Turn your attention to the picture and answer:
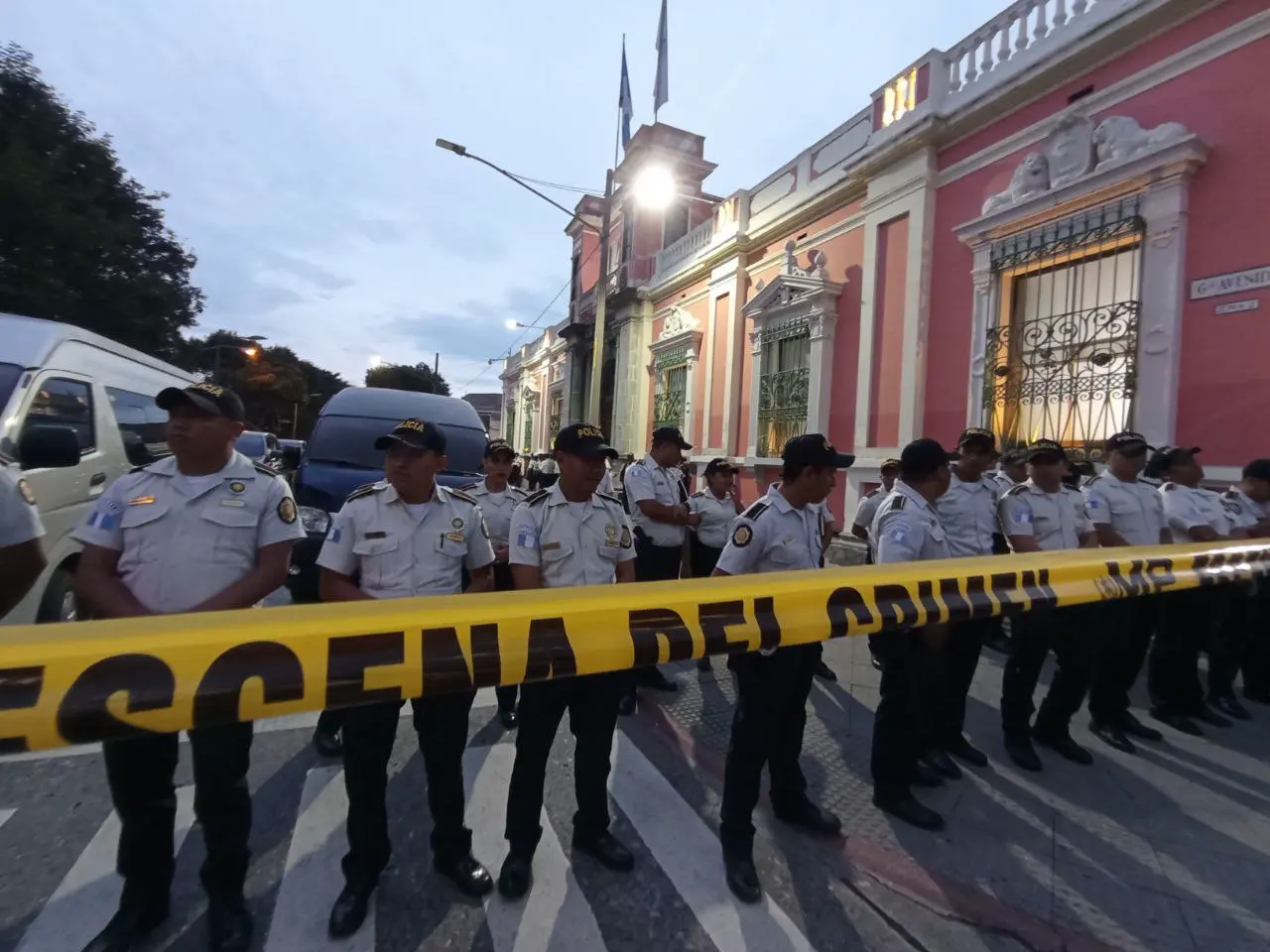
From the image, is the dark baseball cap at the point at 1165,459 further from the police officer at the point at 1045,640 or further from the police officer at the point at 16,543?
the police officer at the point at 16,543

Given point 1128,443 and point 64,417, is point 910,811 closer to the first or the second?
point 1128,443

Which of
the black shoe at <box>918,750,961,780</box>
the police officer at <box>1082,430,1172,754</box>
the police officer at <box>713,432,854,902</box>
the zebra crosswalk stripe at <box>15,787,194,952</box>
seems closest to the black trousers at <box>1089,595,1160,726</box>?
the police officer at <box>1082,430,1172,754</box>

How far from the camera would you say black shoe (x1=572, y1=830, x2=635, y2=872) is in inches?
103

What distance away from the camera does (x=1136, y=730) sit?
4.09 metres

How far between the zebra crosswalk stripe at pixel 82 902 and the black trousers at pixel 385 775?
2.14 ft

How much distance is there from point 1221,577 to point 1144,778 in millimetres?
1222

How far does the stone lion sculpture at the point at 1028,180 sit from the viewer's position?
6.98m

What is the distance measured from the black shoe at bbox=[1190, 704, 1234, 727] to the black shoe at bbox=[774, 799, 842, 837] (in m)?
3.19

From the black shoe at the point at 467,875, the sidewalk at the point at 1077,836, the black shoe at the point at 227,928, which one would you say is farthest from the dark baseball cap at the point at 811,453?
the black shoe at the point at 227,928

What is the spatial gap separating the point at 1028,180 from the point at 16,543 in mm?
8822

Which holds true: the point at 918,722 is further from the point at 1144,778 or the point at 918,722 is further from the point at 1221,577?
the point at 1221,577

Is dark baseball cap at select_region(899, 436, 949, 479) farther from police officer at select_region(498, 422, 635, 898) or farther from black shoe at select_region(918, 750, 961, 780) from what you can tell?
black shoe at select_region(918, 750, 961, 780)

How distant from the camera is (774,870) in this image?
8.75 ft

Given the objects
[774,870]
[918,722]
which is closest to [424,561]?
[774,870]
